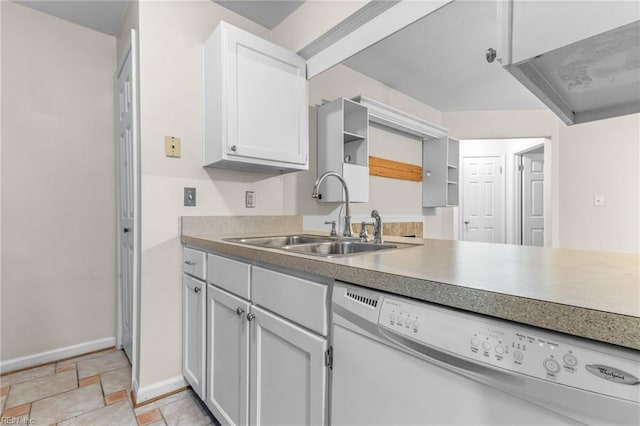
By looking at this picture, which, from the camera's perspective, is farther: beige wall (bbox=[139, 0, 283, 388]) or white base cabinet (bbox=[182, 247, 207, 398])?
beige wall (bbox=[139, 0, 283, 388])

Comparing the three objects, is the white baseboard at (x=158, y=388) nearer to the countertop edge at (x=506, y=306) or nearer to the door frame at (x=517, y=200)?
the countertop edge at (x=506, y=306)

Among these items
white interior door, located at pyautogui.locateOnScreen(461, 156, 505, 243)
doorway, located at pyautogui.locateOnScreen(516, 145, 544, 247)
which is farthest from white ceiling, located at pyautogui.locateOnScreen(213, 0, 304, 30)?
doorway, located at pyautogui.locateOnScreen(516, 145, 544, 247)

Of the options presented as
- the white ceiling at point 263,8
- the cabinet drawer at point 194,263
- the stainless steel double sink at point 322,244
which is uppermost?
the white ceiling at point 263,8

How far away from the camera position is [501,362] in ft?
1.67

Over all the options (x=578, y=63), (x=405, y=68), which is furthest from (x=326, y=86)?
(x=578, y=63)

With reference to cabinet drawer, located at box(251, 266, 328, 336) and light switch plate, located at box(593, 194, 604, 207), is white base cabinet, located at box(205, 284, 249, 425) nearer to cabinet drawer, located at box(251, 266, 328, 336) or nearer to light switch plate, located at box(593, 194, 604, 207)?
cabinet drawer, located at box(251, 266, 328, 336)

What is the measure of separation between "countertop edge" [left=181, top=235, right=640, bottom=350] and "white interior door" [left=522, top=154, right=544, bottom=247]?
4924 mm

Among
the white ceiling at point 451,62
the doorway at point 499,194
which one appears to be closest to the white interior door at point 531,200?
the doorway at point 499,194

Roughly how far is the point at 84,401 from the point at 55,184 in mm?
1427

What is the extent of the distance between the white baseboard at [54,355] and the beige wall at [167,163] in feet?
3.03

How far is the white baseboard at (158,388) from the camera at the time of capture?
1.67 metres

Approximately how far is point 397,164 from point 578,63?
249 cm

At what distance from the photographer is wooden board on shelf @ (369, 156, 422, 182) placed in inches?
120

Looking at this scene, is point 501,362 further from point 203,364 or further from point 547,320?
point 203,364
